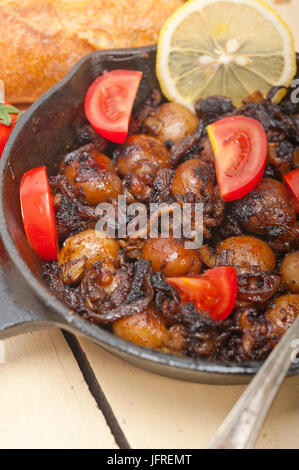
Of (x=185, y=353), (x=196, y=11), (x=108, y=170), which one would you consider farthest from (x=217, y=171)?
(x=196, y=11)

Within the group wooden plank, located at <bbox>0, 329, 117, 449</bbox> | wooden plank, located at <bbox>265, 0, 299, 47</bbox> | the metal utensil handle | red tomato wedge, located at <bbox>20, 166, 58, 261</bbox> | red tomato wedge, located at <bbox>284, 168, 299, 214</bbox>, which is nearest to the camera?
the metal utensil handle

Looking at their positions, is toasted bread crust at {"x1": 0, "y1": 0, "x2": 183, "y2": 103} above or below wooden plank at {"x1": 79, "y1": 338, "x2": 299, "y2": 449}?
above

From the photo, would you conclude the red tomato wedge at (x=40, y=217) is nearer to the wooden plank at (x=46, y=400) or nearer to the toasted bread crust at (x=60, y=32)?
the wooden plank at (x=46, y=400)

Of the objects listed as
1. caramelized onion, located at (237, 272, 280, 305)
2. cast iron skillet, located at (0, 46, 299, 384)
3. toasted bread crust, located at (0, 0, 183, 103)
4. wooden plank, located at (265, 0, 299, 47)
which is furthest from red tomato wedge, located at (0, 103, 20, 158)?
wooden plank, located at (265, 0, 299, 47)

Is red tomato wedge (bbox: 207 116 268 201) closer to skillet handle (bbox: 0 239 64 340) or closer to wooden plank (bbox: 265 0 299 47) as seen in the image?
skillet handle (bbox: 0 239 64 340)

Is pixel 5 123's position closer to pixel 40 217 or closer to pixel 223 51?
pixel 40 217

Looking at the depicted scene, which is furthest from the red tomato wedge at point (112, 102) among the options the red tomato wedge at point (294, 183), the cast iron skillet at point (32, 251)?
the red tomato wedge at point (294, 183)
